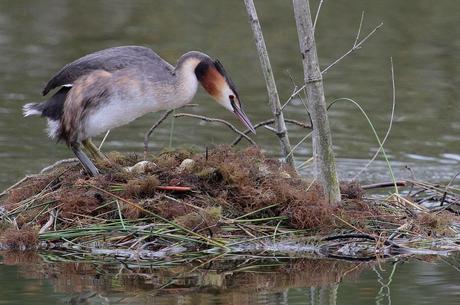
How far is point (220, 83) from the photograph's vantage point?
952 centimetres

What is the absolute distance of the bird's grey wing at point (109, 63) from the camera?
9.39 m

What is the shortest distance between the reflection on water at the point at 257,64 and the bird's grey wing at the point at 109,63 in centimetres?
264

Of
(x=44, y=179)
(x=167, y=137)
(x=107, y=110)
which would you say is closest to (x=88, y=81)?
(x=107, y=110)

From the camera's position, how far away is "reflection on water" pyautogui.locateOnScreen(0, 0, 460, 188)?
44.0 feet

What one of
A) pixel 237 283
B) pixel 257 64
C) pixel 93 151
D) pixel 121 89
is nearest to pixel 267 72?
pixel 121 89

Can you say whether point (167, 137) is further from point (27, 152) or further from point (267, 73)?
point (267, 73)

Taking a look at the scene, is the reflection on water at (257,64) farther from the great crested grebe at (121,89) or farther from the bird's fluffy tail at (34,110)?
the great crested grebe at (121,89)

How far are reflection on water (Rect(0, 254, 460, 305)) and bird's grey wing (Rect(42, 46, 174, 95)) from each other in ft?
5.50

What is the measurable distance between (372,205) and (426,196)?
4.96ft

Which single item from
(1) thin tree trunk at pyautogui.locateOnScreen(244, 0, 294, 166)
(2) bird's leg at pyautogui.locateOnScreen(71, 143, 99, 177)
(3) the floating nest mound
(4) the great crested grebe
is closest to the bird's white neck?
(4) the great crested grebe

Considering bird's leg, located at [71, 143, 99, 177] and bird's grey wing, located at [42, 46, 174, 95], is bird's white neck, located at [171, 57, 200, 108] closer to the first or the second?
bird's grey wing, located at [42, 46, 174, 95]

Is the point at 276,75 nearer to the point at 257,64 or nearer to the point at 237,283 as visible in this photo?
the point at 257,64

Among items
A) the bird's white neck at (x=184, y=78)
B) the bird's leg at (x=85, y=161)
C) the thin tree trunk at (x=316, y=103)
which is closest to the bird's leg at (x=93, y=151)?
the bird's leg at (x=85, y=161)

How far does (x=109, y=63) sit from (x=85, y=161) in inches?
33.7
